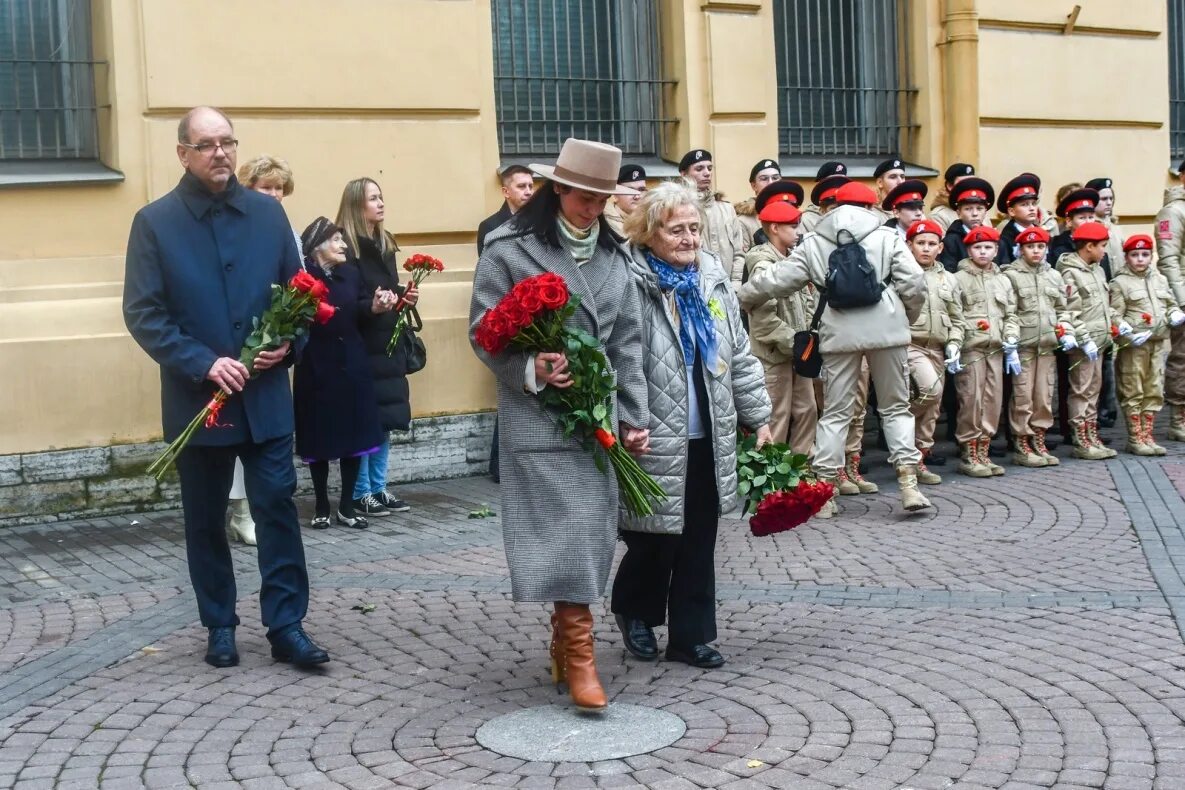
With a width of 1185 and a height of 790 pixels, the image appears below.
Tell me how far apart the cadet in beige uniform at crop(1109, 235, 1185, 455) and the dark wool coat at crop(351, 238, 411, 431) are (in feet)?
16.6

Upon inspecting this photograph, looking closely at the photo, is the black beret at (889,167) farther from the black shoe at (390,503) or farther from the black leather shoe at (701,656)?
the black leather shoe at (701,656)

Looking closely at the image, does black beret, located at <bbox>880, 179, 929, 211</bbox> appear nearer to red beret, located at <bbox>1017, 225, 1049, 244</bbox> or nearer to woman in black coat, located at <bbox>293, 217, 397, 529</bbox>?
red beret, located at <bbox>1017, 225, 1049, 244</bbox>

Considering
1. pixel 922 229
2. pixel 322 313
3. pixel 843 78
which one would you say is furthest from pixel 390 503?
pixel 843 78

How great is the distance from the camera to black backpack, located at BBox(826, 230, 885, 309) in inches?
341

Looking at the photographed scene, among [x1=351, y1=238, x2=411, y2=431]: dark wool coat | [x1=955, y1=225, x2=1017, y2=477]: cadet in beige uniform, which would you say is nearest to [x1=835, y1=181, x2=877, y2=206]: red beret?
[x1=955, y1=225, x2=1017, y2=477]: cadet in beige uniform

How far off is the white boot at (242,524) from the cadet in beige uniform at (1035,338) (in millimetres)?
5158

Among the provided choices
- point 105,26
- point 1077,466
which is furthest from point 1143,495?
point 105,26

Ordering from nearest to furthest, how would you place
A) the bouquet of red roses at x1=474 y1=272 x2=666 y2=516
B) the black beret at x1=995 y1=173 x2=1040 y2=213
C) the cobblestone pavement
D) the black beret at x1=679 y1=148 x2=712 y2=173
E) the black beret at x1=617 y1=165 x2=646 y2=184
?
1. the cobblestone pavement
2. the bouquet of red roses at x1=474 y1=272 x2=666 y2=516
3. the black beret at x1=617 y1=165 x2=646 y2=184
4. the black beret at x1=679 y1=148 x2=712 y2=173
5. the black beret at x1=995 y1=173 x2=1040 y2=213

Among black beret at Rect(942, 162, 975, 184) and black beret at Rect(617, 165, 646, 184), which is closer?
black beret at Rect(617, 165, 646, 184)

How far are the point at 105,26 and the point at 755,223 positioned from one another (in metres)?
4.29

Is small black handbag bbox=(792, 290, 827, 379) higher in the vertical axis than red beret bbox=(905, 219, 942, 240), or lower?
lower

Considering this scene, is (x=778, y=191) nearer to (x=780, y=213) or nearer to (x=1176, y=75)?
(x=780, y=213)

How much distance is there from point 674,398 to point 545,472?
632 mm

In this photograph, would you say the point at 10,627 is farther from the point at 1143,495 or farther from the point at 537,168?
the point at 1143,495
